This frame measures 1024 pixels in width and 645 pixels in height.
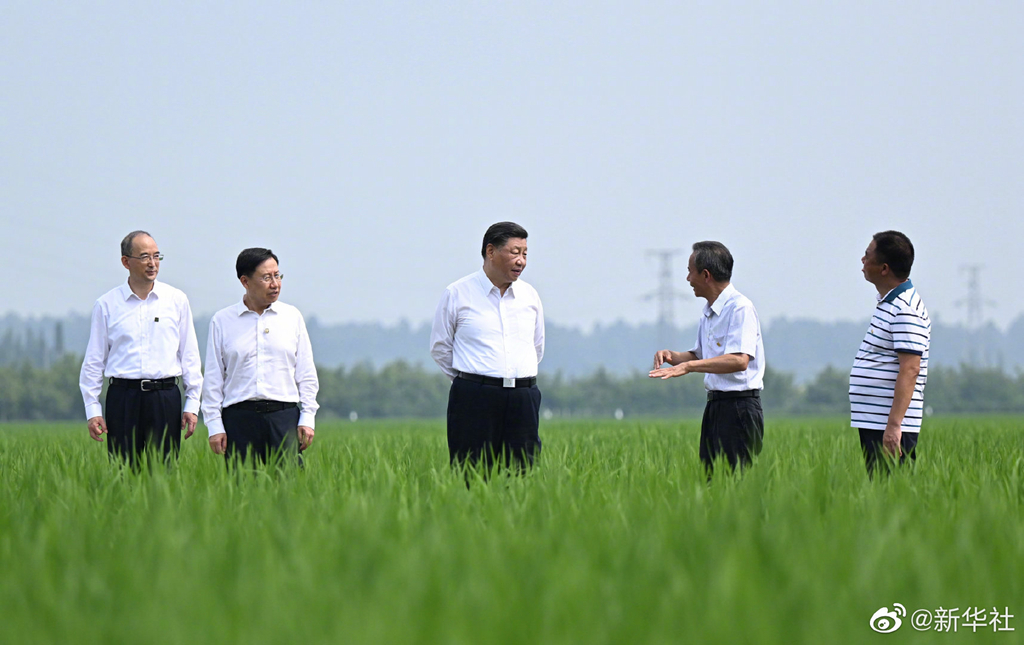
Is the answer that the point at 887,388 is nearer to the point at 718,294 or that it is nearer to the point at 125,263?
the point at 718,294

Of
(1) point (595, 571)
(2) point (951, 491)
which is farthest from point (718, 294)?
(1) point (595, 571)

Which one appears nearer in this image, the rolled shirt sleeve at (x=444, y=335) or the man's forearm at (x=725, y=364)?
the man's forearm at (x=725, y=364)

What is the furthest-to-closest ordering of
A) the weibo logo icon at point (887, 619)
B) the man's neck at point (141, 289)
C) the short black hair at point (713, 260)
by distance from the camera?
the man's neck at point (141, 289) → the short black hair at point (713, 260) → the weibo logo icon at point (887, 619)

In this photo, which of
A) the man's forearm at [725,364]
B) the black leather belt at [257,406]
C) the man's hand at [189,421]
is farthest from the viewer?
the man's hand at [189,421]

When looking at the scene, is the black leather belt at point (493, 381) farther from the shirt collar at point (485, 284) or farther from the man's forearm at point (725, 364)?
the man's forearm at point (725, 364)

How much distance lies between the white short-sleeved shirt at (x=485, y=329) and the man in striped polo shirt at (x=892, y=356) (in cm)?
174

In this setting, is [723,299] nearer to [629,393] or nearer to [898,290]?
[898,290]

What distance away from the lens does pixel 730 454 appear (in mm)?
5211

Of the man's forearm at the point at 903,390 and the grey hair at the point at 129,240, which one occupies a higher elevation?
the grey hair at the point at 129,240

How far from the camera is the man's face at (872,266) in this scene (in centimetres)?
474

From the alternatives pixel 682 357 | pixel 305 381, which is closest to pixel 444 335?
pixel 305 381

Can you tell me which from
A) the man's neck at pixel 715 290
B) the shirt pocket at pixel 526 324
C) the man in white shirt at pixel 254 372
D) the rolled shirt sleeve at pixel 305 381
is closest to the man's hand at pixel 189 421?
the man in white shirt at pixel 254 372

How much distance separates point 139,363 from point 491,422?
2134mm

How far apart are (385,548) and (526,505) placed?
0.97 m
